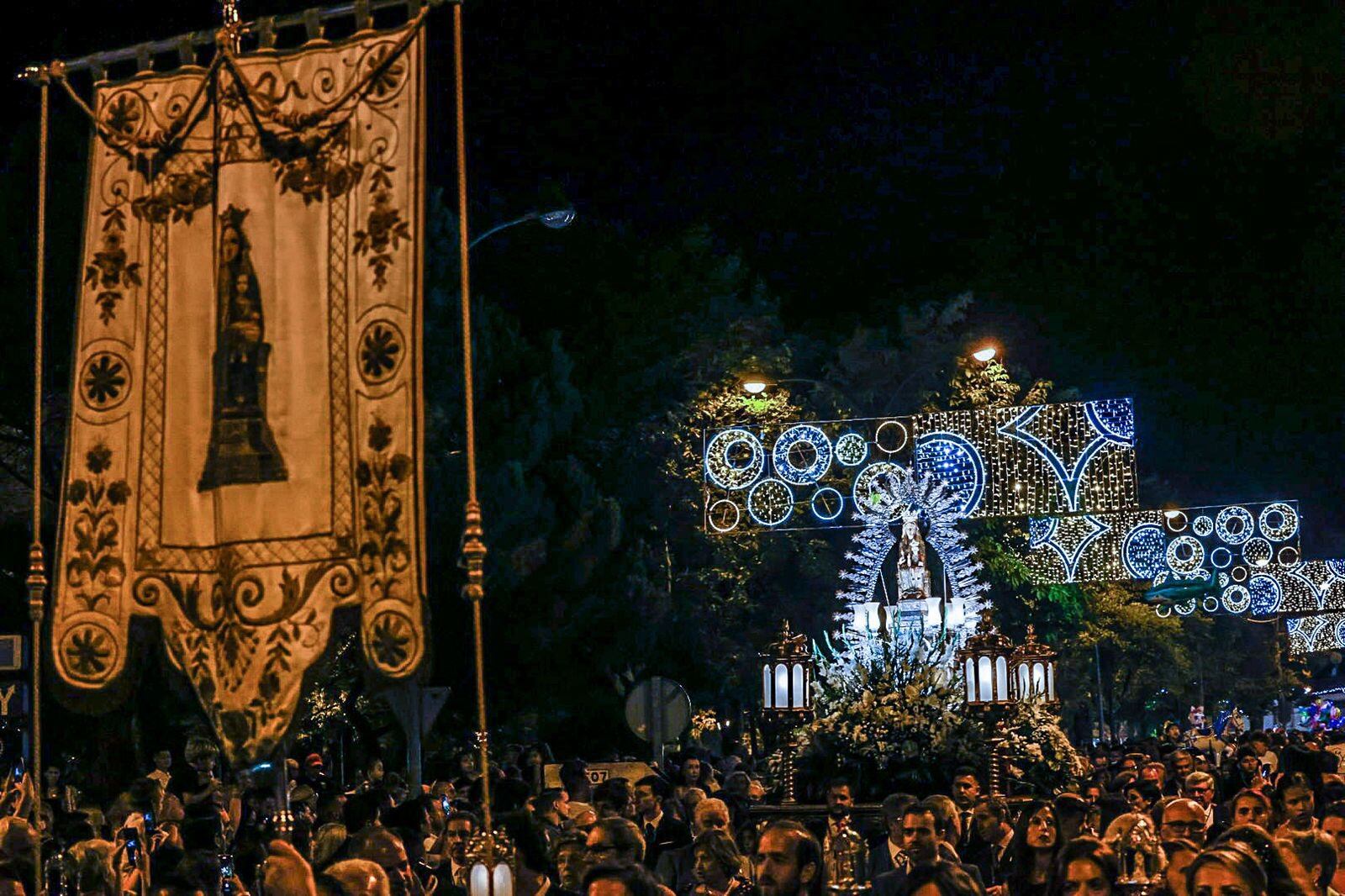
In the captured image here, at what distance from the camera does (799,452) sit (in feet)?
103

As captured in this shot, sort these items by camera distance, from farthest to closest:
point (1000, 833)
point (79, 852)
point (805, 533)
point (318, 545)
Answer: point (805, 533)
point (1000, 833)
point (79, 852)
point (318, 545)

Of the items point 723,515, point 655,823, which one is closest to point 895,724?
point 655,823

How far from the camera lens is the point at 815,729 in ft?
61.9

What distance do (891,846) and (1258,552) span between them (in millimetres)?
21588

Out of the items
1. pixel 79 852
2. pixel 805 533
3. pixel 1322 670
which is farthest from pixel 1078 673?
pixel 79 852

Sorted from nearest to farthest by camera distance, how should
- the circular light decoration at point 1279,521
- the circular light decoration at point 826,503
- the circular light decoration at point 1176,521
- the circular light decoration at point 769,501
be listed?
1. the circular light decoration at point 826,503
2. the circular light decoration at point 769,501
3. the circular light decoration at point 1279,521
4. the circular light decoration at point 1176,521

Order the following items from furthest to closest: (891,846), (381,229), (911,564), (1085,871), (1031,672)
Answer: (911,564) → (1031,672) → (891,846) → (1085,871) → (381,229)

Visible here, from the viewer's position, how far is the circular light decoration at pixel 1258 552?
31391mm

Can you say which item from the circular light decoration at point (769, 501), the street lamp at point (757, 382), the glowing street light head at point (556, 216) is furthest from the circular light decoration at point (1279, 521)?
the glowing street light head at point (556, 216)

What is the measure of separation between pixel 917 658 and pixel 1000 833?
680 centimetres

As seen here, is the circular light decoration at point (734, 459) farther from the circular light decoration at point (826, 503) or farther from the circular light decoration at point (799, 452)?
the circular light decoration at point (826, 503)

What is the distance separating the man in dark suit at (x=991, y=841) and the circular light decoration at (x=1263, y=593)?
66.7ft

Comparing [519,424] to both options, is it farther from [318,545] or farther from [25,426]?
[318,545]

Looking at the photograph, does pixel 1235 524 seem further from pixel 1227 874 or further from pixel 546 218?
pixel 1227 874
